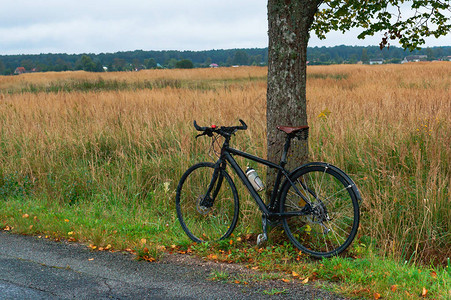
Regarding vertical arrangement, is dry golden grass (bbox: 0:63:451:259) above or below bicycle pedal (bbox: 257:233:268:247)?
above

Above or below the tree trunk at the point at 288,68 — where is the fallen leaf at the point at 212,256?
below

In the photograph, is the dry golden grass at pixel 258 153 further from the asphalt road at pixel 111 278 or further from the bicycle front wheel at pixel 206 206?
the asphalt road at pixel 111 278

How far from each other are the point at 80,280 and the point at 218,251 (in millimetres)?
1491

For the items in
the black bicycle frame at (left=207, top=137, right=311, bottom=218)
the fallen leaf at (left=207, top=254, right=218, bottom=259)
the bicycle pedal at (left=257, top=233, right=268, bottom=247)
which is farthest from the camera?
the bicycle pedal at (left=257, top=233, right=268, bottom=247)

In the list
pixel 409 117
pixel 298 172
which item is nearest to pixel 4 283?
pixel 298 172

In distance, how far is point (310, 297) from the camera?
3764mm

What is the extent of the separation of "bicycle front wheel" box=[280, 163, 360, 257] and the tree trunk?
0.51 meters

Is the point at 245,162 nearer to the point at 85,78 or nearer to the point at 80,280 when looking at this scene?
the point at 80,280

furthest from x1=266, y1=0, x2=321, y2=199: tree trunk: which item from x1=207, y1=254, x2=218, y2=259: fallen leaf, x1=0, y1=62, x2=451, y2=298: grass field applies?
x1=207, y1=254, x2=218, y2=259: fallen leaf

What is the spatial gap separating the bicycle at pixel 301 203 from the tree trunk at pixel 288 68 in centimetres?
28

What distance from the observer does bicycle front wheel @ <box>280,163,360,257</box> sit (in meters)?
4.34

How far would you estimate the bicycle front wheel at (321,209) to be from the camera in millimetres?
4344

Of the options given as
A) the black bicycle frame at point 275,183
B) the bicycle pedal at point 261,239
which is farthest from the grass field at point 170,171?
the black bicycle frame at point 275,183

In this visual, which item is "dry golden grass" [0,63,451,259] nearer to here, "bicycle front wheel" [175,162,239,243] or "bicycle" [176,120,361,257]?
"bicycle front wheel" [175,162,239,243]
